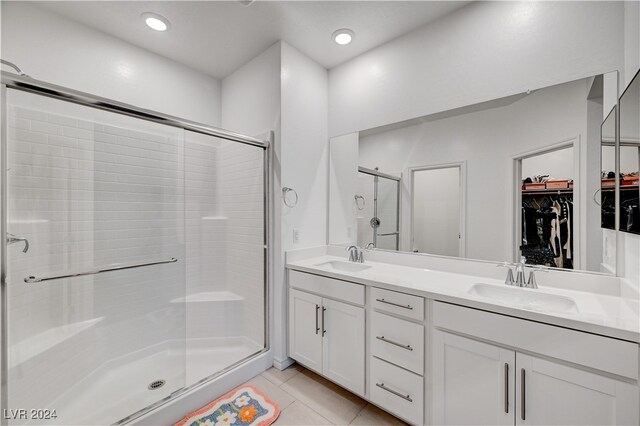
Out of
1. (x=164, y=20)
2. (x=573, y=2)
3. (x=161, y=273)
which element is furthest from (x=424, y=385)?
(x=164, y=20)

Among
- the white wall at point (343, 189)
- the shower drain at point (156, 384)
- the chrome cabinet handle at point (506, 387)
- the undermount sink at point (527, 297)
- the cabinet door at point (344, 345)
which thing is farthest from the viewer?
the white wall at point (343, 189)

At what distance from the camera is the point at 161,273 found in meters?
2.33

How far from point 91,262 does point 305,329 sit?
1667 millimetres

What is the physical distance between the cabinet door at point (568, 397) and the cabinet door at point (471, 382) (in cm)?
5

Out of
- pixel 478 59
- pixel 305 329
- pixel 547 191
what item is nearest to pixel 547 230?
pixel 547 191

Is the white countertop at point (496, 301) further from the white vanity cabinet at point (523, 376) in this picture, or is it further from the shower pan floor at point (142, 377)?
the shower pan floor at point (142, 377)

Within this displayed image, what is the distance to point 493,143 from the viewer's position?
1.81 metres

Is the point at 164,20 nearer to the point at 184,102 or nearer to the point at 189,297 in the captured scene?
the point at 184,102

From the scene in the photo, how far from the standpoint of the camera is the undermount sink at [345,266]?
220 cm

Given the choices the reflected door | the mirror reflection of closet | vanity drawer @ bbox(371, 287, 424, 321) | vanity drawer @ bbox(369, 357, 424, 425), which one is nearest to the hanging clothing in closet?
the mirror reflection of closet

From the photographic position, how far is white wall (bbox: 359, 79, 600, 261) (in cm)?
157

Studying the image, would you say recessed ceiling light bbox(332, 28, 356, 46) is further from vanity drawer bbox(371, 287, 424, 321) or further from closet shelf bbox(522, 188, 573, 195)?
vanity drawer bbox(371, 287, 424, 321)

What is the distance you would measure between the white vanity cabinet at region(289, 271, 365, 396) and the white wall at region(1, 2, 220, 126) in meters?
2.01

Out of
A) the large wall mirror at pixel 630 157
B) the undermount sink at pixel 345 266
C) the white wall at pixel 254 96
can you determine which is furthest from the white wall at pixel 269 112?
the large wall mirror at pixel 630 157
